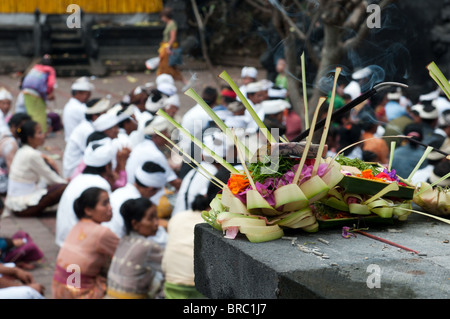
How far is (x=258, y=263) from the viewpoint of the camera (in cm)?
233

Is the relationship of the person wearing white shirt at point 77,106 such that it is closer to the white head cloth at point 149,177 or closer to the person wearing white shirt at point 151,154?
the person wearing white shirt at point 151,154

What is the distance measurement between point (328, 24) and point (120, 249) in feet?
8.19

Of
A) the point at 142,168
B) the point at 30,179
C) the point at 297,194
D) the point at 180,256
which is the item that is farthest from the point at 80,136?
the point at 297,194

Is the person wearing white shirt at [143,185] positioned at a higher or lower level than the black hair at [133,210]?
lower

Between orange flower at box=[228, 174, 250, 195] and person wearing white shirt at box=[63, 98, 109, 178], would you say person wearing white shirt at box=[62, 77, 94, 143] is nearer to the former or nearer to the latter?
person wearing white shirt at box=[63, 98, 109, 178]

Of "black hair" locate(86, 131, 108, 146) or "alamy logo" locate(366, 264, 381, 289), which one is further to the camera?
"black hair" locate(86, 131, 108, 146)

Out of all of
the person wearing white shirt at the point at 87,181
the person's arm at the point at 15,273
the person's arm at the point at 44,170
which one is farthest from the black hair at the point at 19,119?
the person's arm at the point at 15,273

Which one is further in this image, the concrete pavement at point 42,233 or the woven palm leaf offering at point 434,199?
the concrete pavement at point 42,233

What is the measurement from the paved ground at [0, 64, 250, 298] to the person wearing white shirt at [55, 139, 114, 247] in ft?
1.29

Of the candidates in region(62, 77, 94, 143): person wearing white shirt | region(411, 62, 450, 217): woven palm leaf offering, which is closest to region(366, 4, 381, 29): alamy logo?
region(411, 62, 450, 217): woven palm leaf offering

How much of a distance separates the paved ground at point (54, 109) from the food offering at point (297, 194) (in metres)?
3.66

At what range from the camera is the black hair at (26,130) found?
26.6 ft

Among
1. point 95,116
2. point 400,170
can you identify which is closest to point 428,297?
point 400,170

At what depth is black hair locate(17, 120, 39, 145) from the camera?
809 centimetres
